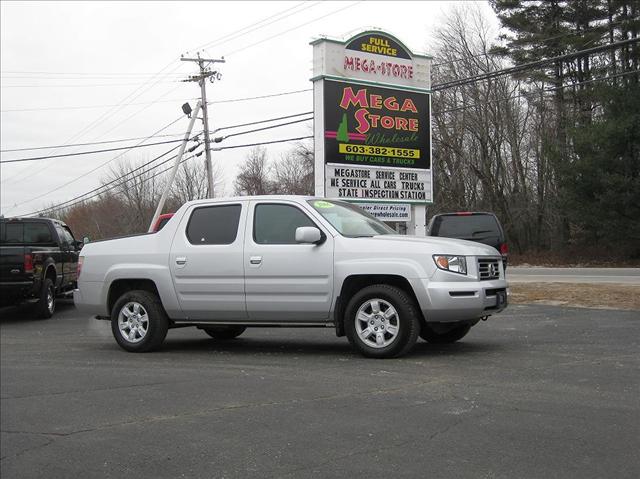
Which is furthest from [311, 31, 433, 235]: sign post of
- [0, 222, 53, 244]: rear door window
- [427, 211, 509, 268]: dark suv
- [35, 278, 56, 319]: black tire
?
[0, 222, 53, 244]: rear door window

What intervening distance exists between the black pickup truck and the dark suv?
7650 mm

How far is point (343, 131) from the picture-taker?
49.1ft

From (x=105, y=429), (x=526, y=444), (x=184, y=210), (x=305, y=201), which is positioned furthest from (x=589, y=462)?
(x=184, y=210)

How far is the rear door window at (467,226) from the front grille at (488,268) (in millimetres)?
5766

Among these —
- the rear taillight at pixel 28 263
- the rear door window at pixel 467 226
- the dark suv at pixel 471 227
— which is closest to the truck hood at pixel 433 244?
the dark suv at pixel 471 227

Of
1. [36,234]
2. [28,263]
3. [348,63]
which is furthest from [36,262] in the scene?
[348,63]

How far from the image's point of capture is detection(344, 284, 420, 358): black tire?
731 cm

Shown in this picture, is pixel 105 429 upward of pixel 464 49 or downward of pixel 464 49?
downward

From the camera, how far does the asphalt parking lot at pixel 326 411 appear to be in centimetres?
419

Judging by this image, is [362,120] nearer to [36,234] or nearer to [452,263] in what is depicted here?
[36,234]

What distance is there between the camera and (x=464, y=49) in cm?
3700

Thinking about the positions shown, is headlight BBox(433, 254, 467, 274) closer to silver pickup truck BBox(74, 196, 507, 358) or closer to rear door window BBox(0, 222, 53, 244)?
silver pickup truck BBox(74, 196, 507, 358)

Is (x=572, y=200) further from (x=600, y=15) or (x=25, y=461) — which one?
(x=25, y=461)

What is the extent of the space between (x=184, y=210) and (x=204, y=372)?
242 cm
